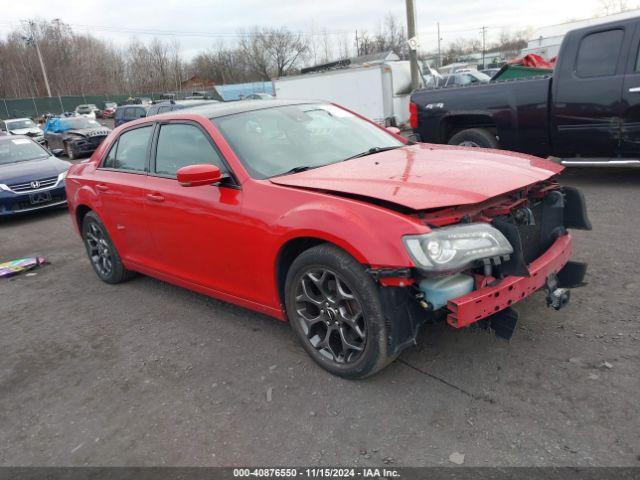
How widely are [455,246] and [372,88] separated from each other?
15800mm

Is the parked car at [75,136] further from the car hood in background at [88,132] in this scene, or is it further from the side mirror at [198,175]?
the side mirror at [198,175]

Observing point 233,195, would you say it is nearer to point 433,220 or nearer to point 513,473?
point 433,220

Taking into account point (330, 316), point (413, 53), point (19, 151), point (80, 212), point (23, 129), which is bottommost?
point (330, 316)

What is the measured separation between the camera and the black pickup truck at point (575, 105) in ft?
21.4

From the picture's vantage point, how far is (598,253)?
4707 mm

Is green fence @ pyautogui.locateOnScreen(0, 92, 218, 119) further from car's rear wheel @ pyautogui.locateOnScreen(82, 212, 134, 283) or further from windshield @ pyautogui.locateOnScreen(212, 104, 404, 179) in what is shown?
windshield @ pyautogui.locateOnScreen(212, 104, 404, 179)

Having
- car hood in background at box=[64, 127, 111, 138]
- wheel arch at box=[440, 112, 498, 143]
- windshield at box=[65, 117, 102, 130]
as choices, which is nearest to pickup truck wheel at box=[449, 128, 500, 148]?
wheel arch at box=[440, 112, 498, 143]

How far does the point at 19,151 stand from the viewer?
10469 millimetres

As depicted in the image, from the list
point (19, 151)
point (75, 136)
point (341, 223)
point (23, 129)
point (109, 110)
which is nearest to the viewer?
point (341, 223)

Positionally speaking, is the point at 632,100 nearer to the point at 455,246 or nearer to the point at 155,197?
the point at 455,246

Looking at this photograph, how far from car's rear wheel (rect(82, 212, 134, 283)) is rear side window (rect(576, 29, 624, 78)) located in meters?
6.14

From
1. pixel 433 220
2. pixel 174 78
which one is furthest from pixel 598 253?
pixel 174 78

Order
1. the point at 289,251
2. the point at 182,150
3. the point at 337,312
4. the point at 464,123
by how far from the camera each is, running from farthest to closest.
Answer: the point at 464,123
the point at 182,150
the point at 289,251
the point at 337,312

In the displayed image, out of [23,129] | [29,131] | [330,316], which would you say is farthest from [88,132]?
[330,316]
